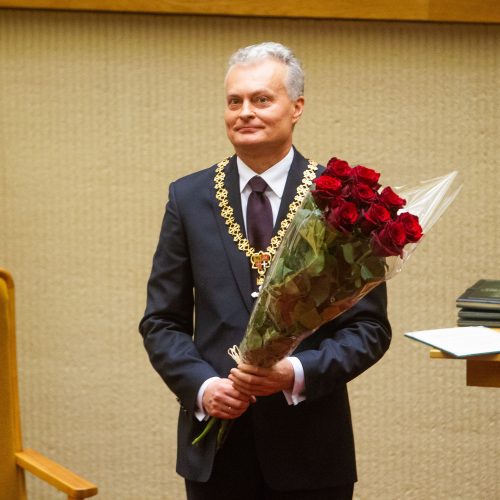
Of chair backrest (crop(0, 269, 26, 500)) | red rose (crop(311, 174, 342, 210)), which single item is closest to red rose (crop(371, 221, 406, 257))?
red rose (crop(311, 174, 342, 210))

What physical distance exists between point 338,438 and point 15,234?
1.58 metres

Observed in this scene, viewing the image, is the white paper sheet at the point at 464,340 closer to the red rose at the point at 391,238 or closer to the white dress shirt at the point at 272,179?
the red rose at the point at 391,238

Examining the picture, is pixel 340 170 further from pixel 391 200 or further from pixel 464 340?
pixel 464 340

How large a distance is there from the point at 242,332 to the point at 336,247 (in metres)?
0.43

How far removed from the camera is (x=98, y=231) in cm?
349

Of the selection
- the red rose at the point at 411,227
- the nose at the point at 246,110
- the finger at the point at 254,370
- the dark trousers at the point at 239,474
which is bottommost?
the dark trousers at the point at 239,474

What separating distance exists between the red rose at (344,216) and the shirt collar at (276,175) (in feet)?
1.50

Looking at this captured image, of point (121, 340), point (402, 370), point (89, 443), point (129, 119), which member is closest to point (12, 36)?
point (129, 119)

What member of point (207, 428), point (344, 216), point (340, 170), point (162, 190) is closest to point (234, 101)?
point (340, 170)

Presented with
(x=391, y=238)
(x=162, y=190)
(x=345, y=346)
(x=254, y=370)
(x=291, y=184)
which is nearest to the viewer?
(x=391, y=238)

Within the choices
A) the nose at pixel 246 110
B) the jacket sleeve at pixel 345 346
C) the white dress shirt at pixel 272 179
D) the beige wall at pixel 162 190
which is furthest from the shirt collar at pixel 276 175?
the beige wall at pixel 162 190

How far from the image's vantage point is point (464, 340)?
86.7 inches

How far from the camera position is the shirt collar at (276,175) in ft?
7.75

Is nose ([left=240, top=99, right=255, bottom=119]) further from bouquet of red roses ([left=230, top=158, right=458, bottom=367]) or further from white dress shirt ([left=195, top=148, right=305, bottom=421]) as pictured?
bouquet of red roses ([left=230, top=158, right=458, bottom=367])
